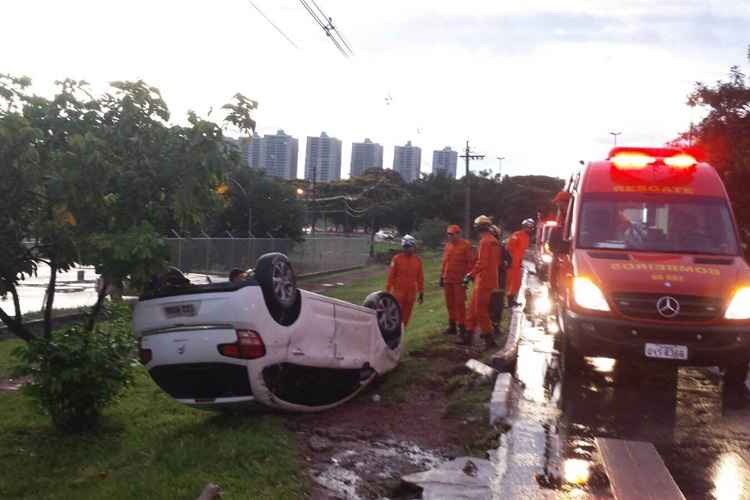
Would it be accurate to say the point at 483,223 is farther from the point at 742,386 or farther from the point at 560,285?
the point at 742,386

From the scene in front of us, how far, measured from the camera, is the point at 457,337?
38.0 feet

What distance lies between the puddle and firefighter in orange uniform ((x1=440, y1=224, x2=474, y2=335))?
483 cm

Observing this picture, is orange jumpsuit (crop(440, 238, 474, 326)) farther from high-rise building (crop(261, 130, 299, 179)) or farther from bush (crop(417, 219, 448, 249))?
high-rise building (crop(261, 130, 299, 179))

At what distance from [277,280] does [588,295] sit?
126 inches

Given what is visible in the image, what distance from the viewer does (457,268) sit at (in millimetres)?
11297

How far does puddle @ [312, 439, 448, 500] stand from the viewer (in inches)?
215

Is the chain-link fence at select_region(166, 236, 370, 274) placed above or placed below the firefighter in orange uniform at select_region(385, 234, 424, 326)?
below

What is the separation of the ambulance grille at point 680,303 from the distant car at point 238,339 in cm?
290

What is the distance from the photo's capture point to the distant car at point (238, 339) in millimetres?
6098

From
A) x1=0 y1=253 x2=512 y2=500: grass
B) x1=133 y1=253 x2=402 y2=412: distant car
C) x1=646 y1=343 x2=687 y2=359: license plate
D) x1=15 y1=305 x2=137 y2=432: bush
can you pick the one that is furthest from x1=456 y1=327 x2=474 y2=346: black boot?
x1=15 y1=305 x2=137 y2=432: bush

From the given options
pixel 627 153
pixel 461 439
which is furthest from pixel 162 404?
pixel 627 153

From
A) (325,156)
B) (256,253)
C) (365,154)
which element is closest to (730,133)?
(256,253)

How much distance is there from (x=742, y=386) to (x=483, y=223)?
4054 mm

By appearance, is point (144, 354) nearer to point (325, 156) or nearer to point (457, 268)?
point (457, 268)
